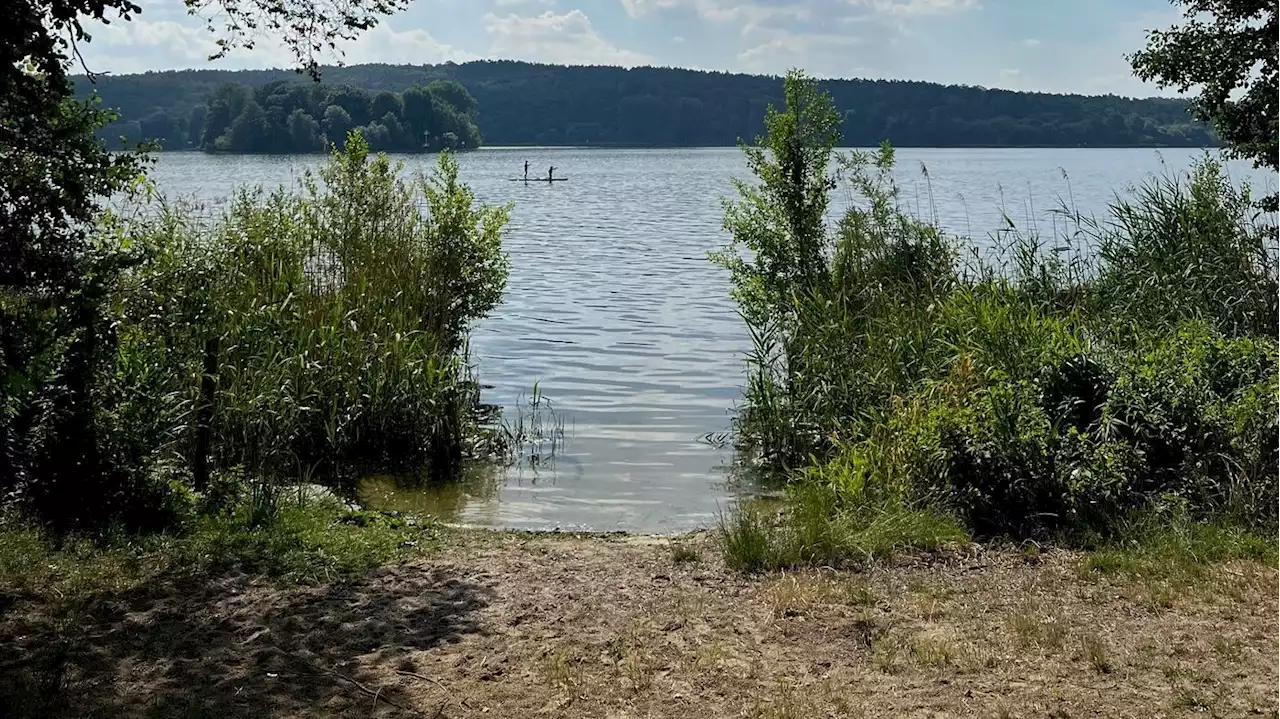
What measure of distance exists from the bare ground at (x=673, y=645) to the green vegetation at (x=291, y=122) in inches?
2809

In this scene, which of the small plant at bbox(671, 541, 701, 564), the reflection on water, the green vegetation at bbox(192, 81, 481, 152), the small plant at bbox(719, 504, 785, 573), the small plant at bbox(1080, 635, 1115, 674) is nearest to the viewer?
the small plant at bbox(1080, 635, 1115, 674)

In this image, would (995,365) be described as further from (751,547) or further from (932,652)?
(932,652)

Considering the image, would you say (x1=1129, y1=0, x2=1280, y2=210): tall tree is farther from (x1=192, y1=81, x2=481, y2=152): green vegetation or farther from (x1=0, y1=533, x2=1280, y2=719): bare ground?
(x1=192, y1=81, x2=481, y2=152): green vegetation

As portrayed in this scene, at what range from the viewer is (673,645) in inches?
202

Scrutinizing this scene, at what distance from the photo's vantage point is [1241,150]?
38.5ft

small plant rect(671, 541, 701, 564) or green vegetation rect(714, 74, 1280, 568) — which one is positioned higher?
green vegetation rect(714, 74, 1280, 568)

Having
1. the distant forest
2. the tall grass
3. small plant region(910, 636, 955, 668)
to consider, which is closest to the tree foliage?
the tall grass

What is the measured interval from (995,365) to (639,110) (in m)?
138

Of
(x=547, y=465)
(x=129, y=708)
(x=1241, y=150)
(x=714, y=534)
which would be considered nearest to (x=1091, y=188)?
(x=1241, y=150)

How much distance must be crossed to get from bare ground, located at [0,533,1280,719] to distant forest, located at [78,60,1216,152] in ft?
192

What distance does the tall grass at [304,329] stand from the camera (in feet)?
25.0

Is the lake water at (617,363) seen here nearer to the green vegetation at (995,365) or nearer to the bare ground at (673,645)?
the green vegetation at (995,365)

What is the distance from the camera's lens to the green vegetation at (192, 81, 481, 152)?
80375 millimetres

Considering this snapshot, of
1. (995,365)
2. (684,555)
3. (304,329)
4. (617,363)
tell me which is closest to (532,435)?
(304,329)
